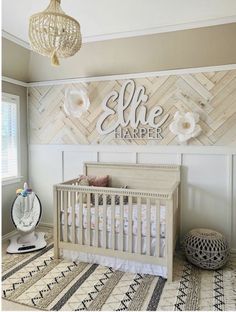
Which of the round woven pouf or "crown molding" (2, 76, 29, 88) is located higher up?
"crown molding" (2, 76, 29, 88)

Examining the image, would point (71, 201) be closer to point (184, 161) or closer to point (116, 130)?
point (116, 130)

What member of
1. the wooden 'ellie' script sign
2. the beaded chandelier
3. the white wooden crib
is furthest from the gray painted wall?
the beaded chandelier

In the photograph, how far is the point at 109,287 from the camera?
2.32 metres

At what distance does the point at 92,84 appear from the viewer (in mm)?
3520

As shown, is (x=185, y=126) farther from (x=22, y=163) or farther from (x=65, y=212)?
(x=22, y=163)

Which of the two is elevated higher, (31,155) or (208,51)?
(208,51)

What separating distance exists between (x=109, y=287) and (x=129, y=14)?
2.66 m

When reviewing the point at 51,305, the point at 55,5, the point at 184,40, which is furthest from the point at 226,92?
the point at 51,305

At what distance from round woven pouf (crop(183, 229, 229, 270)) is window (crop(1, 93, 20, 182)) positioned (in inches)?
102

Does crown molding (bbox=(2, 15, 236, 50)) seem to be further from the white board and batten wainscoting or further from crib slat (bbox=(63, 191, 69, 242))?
crib slat (bbox=(63, 191, 69, 242))

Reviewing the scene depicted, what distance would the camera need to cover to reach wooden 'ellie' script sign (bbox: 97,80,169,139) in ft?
10.7

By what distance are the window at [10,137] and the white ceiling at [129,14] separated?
984mm

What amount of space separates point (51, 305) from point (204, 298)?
50.6 inches

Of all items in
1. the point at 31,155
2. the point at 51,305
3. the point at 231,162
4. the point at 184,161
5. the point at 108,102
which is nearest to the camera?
the point at 51,305
